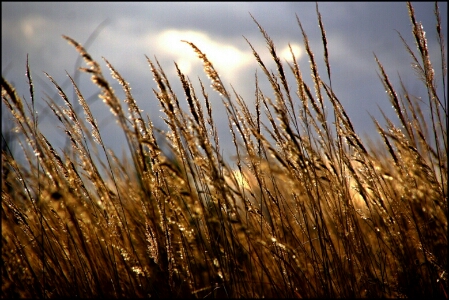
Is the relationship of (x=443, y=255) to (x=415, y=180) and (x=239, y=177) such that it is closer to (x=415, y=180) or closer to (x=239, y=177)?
(x=415, y=180)

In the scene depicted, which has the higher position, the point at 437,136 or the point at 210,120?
the point at 210,120

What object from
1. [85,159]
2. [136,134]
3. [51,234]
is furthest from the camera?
[51,234]

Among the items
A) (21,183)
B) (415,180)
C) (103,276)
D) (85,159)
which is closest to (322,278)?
(415,180)

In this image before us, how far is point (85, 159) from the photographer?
2016 millimetres

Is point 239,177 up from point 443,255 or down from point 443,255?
up

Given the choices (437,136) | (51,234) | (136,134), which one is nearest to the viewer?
(136,134)

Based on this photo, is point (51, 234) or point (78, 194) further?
point (51, 234)

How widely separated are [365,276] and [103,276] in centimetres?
131

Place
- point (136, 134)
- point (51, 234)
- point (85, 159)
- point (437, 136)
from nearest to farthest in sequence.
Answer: point (136, 134) → point (85, 159) → point (51, 234) → point (437, 136)

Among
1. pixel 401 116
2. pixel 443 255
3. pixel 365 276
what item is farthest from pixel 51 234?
pixel 443 255

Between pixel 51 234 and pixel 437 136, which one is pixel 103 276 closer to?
pixel 51 234

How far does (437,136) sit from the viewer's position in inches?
93.5

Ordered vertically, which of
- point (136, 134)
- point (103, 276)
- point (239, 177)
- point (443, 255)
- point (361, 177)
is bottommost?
point (443, 255)

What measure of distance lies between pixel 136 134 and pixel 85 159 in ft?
1.62
